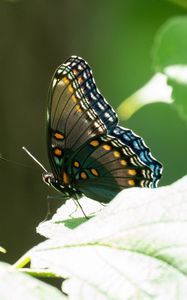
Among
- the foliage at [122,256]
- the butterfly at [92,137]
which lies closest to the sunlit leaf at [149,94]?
the butterfly at [92,137]

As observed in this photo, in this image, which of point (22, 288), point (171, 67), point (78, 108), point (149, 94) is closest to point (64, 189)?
point (78, 108)

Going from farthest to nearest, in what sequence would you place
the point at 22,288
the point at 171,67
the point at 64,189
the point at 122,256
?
the point at 64,189 → the point at 171,67 → the point at 122,256 → the point at 22,288

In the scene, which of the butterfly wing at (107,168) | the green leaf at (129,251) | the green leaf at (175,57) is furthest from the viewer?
the butterfly wing at (107,168)

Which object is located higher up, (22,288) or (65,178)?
(22,288)

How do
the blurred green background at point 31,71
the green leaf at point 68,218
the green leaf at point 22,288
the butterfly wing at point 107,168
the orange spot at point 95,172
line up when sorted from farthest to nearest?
the blurred green background at point 31,71 < the orange spot at point 95,172 < the butterfly wing at point 107,168 < the green leaf at point 68,218 < the green leaf at point 22,288

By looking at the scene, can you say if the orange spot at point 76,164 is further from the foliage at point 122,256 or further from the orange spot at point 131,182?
the foliage at point 122,256

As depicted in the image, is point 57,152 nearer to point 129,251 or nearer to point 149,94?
point 149,94

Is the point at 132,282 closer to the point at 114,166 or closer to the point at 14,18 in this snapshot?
the point at 114,166
